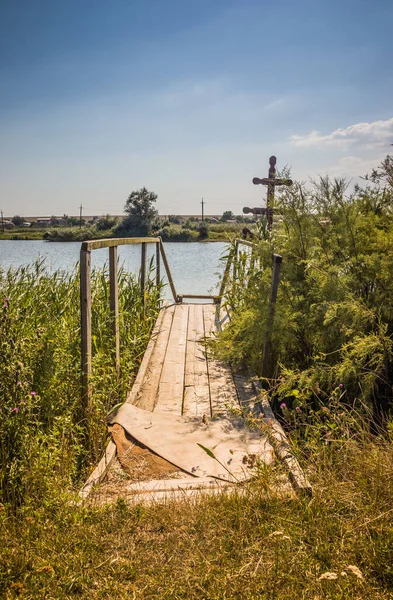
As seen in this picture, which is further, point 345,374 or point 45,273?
point 45,273

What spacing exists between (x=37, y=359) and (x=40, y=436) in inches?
19.1

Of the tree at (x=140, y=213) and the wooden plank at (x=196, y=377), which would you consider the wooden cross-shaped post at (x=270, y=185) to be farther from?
the tree at (x=140, y=213)

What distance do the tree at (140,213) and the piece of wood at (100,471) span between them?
18.7 meters

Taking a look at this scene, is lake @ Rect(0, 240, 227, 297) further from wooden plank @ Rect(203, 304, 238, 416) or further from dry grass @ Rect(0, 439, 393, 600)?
dry grass @ Rect(0, 439, 393, 600)

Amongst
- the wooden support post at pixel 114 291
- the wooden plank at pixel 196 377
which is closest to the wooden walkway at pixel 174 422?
the wooden plank at pixel 196 377

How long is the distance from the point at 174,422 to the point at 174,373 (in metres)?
1.26

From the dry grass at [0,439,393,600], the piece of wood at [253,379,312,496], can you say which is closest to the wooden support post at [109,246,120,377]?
the piece of wood at [253,379,312,496]

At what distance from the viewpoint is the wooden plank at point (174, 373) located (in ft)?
13.6

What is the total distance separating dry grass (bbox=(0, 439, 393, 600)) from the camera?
5.89ft

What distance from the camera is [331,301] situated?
3762mm

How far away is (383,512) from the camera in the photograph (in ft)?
6.88

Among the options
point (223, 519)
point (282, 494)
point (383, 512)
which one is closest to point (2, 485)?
point (223, 519)

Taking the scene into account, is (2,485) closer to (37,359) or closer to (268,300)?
(37,359)

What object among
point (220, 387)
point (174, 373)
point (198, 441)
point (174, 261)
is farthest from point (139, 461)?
point (174, 261)
